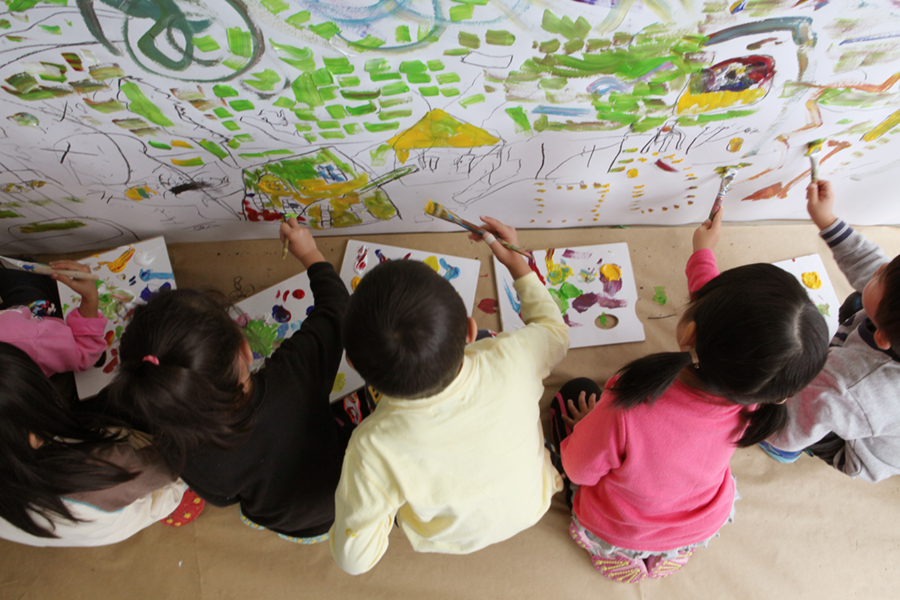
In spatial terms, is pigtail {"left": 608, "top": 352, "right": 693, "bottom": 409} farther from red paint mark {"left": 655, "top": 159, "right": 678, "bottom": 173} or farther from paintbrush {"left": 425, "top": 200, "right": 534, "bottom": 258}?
red paint mark {"left": 655, "top": 159, "right": 678, "bottom": 173}

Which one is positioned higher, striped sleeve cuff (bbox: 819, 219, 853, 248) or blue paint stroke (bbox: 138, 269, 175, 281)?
striped sleeve cuff (bbox: 819, 219, 853, 248)

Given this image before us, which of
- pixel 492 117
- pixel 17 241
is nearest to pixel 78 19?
pixel 492 117

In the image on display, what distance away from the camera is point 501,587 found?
107 centimetres

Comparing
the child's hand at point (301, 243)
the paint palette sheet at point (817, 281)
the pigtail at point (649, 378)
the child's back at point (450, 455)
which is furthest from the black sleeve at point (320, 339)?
the paint palette sheet at point (817, 281)

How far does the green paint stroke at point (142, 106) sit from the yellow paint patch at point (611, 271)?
105 centimetres

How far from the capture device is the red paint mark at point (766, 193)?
112 cm

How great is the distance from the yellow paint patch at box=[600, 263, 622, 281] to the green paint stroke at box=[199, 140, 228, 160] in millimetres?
957

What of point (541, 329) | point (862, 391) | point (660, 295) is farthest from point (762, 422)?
point (660, 295)

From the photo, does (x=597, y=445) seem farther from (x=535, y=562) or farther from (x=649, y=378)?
(x=535, y=562)

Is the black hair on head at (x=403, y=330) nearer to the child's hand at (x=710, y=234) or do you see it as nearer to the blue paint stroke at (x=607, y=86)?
the blue paint stroke at (x=607, y=86)

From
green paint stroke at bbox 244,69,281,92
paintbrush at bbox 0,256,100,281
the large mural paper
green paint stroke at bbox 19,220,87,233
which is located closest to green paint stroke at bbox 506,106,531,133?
the large mural paper

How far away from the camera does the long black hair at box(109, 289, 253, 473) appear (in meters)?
0.57

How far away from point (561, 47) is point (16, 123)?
37.4 inches

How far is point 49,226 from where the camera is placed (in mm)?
1162
